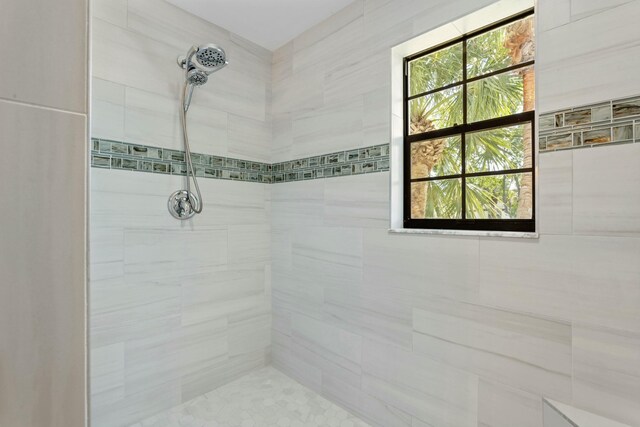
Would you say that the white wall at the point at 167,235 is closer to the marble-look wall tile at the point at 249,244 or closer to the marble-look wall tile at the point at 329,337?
the marble-look wall tile at the point at 249,244

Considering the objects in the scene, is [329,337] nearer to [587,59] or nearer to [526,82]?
[526,82]

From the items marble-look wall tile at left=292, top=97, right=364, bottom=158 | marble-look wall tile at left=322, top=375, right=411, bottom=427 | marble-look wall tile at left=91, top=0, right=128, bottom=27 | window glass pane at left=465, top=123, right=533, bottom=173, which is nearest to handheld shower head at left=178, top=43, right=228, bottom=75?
marble-look wall tile at left=91, top=0, right=128, bottom=27

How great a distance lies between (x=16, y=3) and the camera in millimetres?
427

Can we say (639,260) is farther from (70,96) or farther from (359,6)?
(359,6)

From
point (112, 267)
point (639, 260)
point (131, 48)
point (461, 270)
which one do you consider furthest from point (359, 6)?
point (112, 267)

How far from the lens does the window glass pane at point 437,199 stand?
1.63m

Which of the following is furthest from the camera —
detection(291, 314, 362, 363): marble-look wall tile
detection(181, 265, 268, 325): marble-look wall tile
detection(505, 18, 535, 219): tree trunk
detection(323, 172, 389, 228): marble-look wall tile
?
detection(181, 265, 268, 325): marble-look wall tile

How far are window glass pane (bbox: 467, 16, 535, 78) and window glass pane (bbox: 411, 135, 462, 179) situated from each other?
1.10 feet

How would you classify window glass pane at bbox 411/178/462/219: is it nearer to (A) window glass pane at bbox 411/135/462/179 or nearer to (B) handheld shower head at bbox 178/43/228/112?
(A) window glass pane at bbox 411/135/462/179

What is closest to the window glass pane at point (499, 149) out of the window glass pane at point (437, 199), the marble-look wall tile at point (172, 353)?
the window glass pane at point (437, 199)

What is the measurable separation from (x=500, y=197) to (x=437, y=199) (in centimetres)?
29

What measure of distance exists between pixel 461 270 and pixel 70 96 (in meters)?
1.45

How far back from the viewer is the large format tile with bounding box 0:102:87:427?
43 cm

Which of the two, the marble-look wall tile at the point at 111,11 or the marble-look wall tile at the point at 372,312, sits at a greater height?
the marble-look wall tile at the point at 111,11
